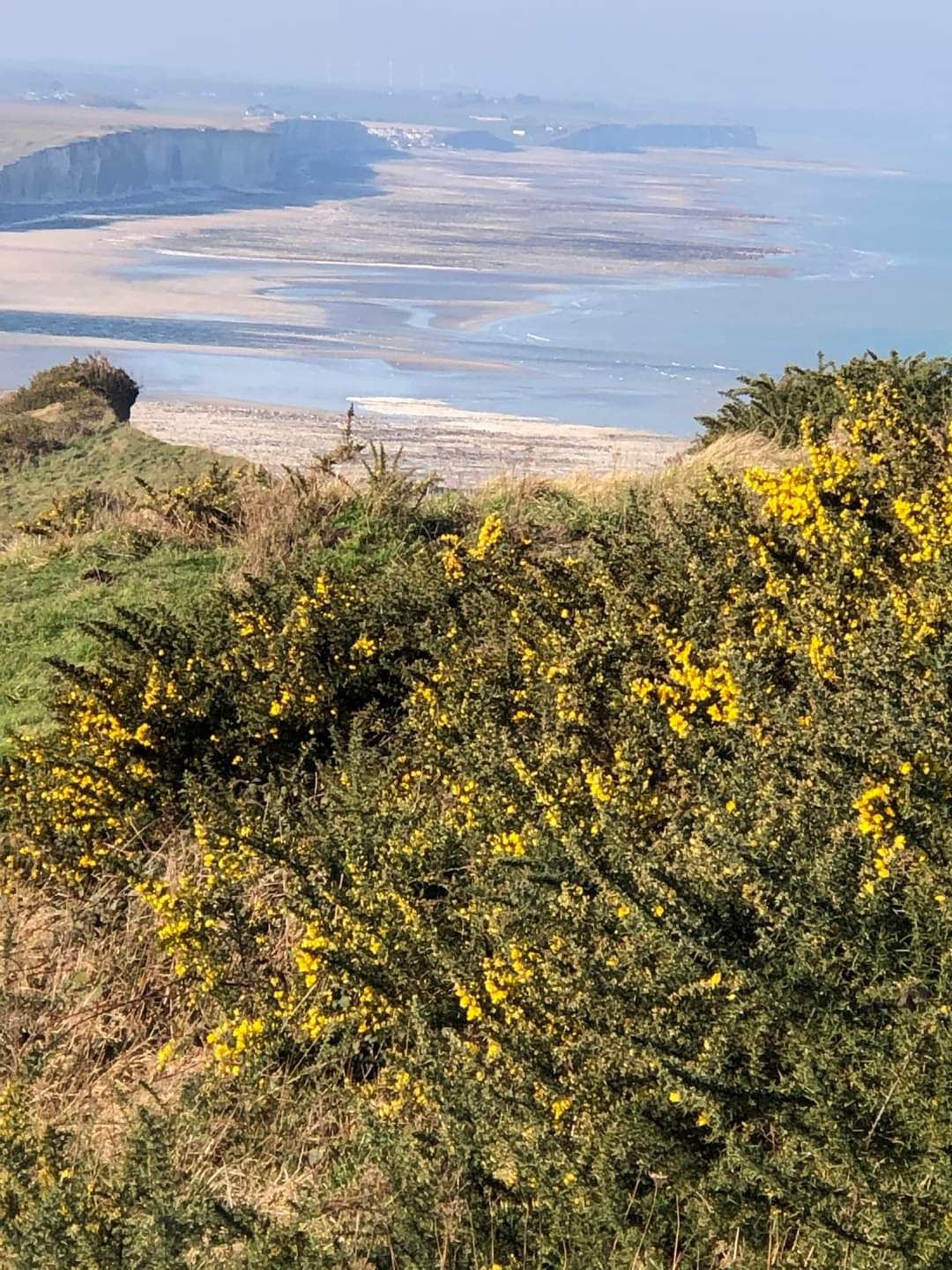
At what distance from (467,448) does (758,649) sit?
86.6 ft

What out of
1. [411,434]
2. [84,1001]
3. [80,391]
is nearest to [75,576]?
[84,1001]

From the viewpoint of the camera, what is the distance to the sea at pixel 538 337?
39.2 m

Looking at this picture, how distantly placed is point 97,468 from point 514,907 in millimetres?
16362

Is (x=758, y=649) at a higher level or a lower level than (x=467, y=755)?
higher

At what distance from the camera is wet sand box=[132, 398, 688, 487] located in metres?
28.1

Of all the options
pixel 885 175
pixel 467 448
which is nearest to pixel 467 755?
pixel 467 448

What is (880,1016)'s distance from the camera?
10.1 ft

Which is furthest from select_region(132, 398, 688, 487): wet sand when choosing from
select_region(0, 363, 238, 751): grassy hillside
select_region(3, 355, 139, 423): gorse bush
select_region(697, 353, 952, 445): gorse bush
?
select_region(697, 353, 952, 445): gorse bush

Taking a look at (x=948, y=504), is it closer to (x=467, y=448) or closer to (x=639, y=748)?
(x=639, y=748)

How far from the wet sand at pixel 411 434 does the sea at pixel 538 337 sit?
1.53 meters

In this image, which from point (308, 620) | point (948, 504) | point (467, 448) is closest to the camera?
point (948, 504)

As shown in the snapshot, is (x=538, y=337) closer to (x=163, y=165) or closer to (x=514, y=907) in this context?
(x=514, y=907)

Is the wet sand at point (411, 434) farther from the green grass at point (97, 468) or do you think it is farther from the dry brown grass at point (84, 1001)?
the dry brown grass at point (84, 1001)

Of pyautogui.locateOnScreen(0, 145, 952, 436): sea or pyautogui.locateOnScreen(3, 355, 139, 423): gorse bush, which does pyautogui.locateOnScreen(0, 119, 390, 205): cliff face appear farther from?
pyautogui.locateOnScreen(3, 355, 139, 423): gorse bush
